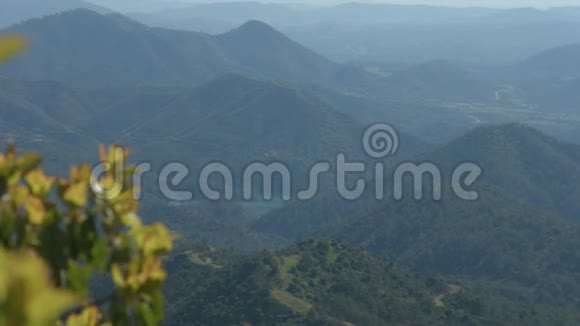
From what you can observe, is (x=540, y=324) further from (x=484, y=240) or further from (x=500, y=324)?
(x=484, y=240)

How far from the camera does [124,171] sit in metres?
4.30

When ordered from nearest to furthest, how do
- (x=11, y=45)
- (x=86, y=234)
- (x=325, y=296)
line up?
(x=11, y=45) < (x=86, y=234) < (x=325, y=296)

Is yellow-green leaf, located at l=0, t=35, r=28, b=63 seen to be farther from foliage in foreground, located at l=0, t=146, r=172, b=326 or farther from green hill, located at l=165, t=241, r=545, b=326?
green hill, located at l=165, t=241, r=545, b=326

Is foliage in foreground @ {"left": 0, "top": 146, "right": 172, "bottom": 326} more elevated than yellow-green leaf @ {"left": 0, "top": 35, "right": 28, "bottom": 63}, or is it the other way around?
yellow-green leaf @ {"left": 0, "top": 35, "right": 28, "bottom": 63}

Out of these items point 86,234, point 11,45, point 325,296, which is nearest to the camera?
point 11,45

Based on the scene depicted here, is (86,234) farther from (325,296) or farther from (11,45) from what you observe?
(325,296)

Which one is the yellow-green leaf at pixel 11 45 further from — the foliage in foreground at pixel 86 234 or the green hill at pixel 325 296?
the green hill at pixel 325 296

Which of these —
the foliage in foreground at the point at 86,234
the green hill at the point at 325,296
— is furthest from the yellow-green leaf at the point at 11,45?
the green hill at the point at 325,296

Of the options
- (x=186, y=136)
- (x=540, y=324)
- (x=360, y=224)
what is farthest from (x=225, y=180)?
(x=540, y=324)

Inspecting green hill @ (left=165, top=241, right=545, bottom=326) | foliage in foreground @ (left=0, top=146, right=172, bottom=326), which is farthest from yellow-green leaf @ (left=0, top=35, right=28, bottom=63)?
green hill @ (left=165, top=241, right=545, bottom=326)

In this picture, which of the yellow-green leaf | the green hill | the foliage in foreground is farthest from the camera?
the green hill

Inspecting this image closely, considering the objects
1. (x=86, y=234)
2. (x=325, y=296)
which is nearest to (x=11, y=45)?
(x=86, y=234)

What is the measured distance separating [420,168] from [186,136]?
70.6 m

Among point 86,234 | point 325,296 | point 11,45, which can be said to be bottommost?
point 325,296
